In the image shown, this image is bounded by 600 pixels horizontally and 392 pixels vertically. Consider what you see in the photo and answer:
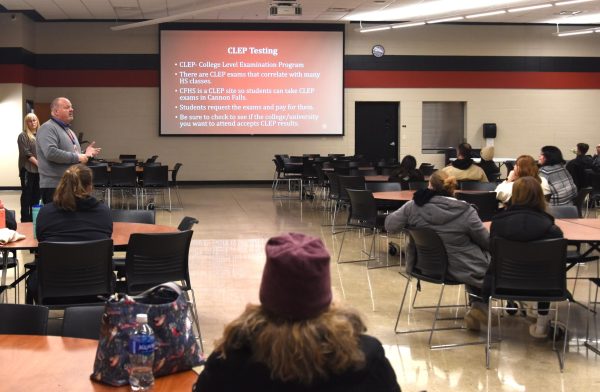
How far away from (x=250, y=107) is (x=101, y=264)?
13.7m

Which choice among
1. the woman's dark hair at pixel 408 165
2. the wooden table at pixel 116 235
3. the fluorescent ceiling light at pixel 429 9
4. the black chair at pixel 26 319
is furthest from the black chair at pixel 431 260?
the fluorescent ceiling light at pixel 429 9

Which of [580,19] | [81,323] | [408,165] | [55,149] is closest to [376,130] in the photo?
[580,19]

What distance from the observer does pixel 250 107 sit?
1767cm

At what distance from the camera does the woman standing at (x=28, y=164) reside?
902cm

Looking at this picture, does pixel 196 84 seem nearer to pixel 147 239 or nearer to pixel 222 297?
pixel 222 297

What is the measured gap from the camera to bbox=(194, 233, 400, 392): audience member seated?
1.52m

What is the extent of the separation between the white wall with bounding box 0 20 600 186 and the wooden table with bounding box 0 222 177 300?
1244 cm

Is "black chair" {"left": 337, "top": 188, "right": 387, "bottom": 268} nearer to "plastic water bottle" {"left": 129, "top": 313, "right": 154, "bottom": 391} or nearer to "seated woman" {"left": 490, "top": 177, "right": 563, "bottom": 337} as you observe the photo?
"seated woman" {"left": 490, "top": 177, "right": 563, "bottom": 337}

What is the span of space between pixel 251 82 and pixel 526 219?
45.0 feet

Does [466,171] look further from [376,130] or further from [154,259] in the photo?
[376,130]

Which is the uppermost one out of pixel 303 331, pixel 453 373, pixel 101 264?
pixel 303 331

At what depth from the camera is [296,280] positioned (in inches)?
60.0

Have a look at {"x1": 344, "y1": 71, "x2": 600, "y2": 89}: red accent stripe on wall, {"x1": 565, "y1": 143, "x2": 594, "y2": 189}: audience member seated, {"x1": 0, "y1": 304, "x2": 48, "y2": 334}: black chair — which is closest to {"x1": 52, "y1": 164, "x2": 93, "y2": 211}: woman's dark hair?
{"x1": 0, "y1": 304, "x2": 48, "y2": 334}: black chair

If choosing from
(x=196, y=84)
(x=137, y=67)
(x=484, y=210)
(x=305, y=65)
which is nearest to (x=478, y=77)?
(x=305, y=65)
